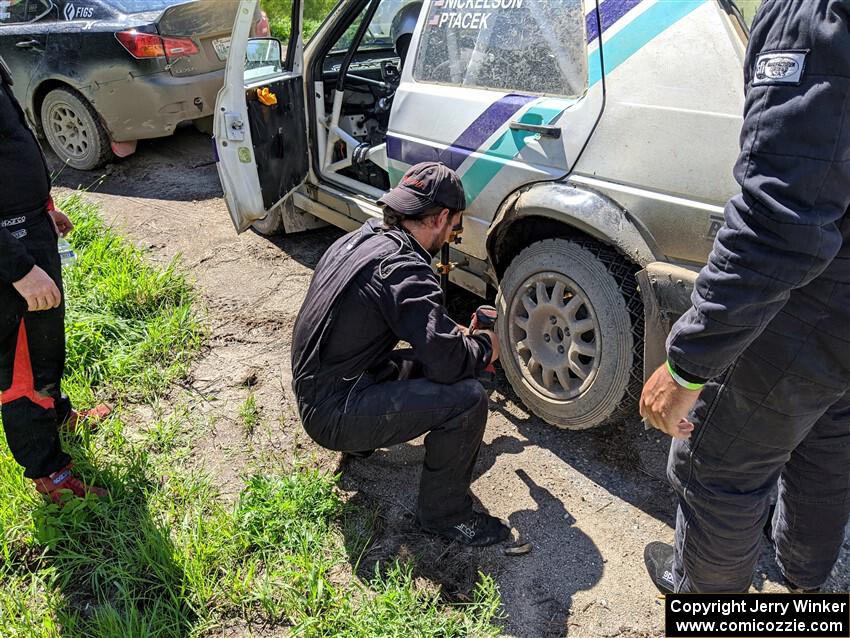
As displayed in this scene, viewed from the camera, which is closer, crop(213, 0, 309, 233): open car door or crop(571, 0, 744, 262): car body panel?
crop(571, 0, 744, 262): car body panel

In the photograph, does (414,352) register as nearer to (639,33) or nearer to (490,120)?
(490,120)

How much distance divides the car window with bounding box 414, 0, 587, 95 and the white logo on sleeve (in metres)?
1.20

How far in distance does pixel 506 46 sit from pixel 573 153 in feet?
2.13

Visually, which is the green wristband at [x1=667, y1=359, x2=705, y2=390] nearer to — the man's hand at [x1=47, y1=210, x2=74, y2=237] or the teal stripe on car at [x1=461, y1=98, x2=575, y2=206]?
the teal stripe on car at [x1=461, y1=98, x2=575, y2=206]

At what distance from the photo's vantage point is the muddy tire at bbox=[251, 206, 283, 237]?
15.5 feet

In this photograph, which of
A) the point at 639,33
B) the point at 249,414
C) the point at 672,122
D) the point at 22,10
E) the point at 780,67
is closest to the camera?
the point at 780,67

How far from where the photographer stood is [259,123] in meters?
3.75

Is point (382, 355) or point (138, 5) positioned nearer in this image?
point (382, 355)

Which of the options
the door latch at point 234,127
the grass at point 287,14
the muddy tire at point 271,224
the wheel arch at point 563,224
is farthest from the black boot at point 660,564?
the grass at point 287,14

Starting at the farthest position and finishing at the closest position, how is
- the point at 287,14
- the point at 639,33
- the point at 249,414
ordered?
the point at 287,14 → the point at 249,414 → the point at 639,33

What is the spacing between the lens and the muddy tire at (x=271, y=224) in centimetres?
473

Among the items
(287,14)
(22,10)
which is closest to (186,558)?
(22,10)

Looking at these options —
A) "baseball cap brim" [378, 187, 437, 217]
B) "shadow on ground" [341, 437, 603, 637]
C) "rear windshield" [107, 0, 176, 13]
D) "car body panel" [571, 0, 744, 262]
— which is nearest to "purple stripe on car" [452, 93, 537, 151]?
"car body panel" [571, 0, 744, 262]

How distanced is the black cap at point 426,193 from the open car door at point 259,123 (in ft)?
5.47
